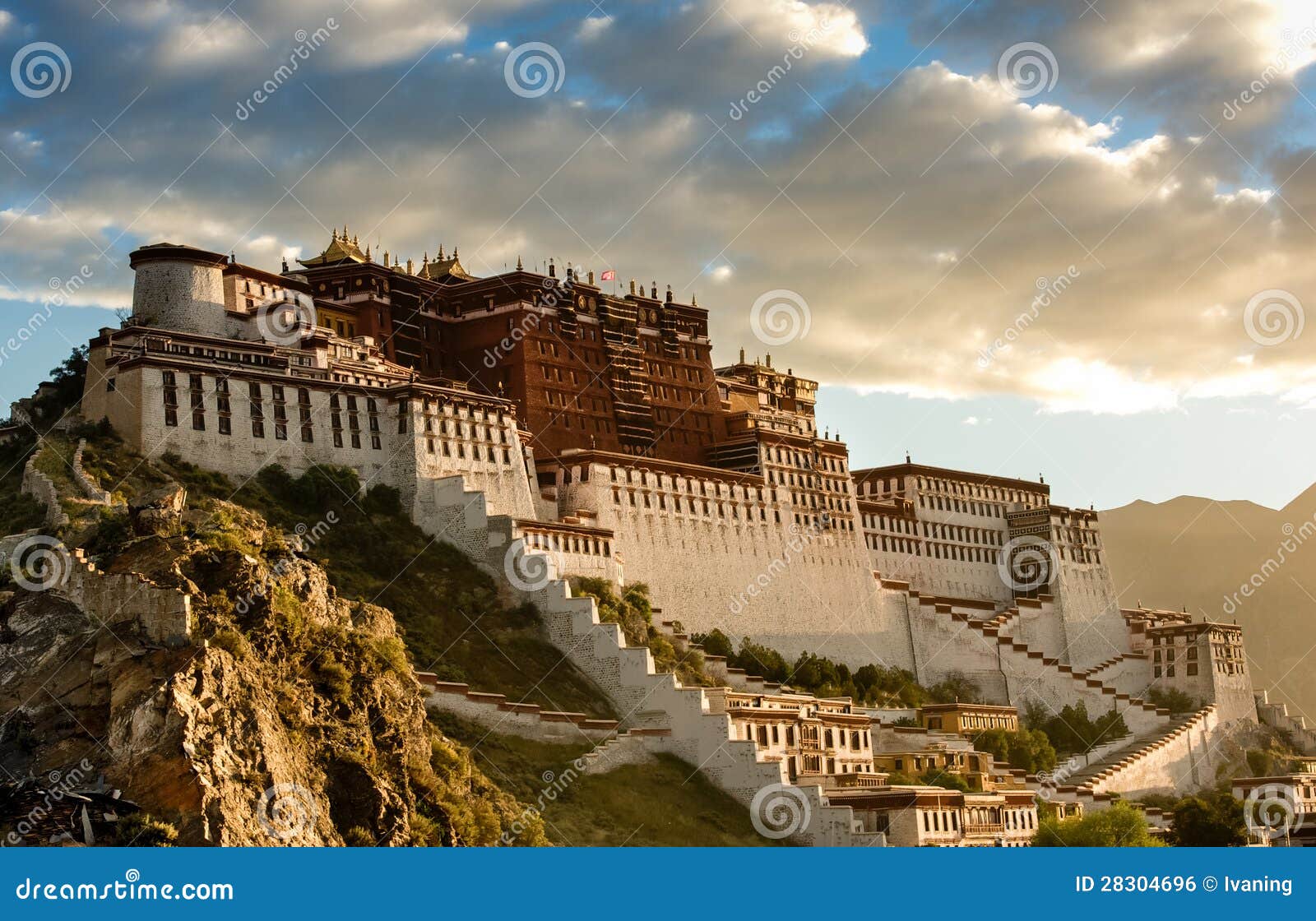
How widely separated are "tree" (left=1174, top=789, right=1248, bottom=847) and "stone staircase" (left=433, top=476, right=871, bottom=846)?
20802 mm

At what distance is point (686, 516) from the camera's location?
103 metres

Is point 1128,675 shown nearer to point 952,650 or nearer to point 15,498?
point 952,650

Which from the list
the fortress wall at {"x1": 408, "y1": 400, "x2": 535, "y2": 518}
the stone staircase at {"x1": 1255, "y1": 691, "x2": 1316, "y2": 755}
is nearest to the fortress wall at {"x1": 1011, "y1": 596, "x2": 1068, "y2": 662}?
the stone staircase at {"x1": 1255, "y1": 691, "x2": 1316, "y2": 755}

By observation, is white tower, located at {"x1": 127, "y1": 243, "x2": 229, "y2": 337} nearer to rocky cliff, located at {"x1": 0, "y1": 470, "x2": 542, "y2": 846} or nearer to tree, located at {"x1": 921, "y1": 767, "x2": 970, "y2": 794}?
rocky cliff, located at {"x1": 0, "y1": 470, "x2": 542, "y2": 846}

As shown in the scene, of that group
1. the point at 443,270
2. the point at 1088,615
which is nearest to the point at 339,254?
the point at 443,270

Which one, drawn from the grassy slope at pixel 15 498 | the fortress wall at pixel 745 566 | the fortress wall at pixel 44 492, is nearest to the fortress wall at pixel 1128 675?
the fortress wall at pixel 745 566

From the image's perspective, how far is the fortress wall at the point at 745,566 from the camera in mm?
99750

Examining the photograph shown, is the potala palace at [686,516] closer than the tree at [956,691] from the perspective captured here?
Yes

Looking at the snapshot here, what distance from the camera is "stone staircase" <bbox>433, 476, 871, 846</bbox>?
80438 mm

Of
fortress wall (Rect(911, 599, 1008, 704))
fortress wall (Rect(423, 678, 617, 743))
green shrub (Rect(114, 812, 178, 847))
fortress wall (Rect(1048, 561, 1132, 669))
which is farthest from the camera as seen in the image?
fortress wall (Rect(1048, 561, 1132, 669))

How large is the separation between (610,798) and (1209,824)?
3159 cm

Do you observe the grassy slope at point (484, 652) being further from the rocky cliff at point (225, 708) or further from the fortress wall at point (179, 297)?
the fortress wall at point (179, 297)

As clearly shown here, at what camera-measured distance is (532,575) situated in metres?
89.1

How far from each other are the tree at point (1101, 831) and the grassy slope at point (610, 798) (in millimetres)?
14449
